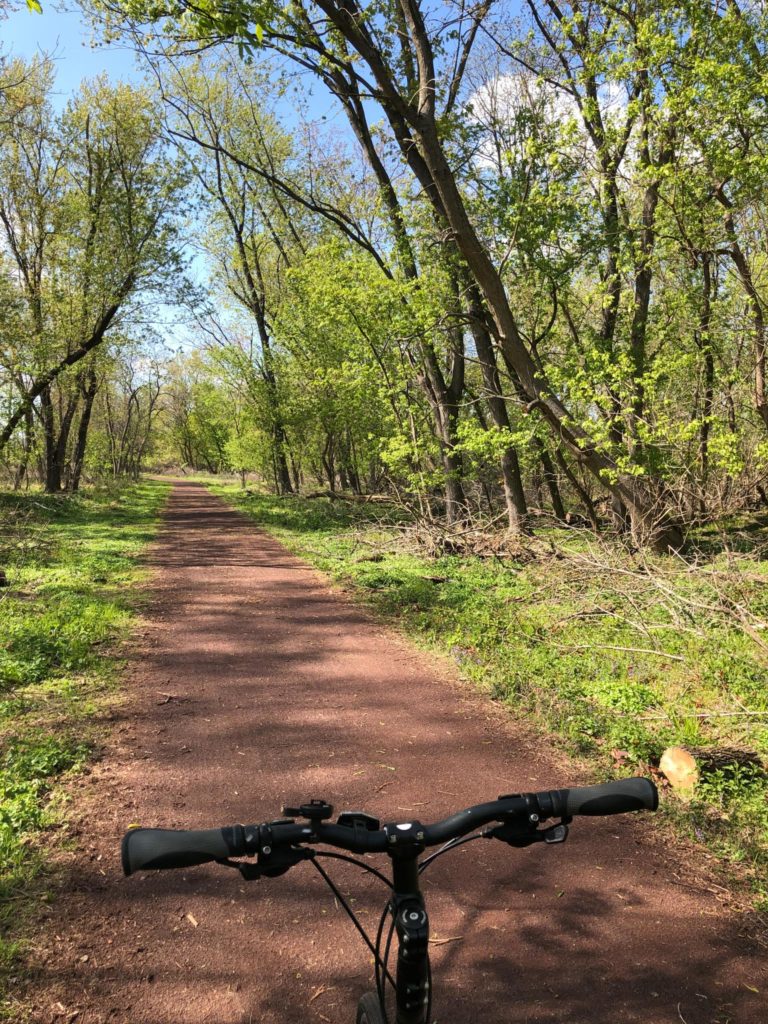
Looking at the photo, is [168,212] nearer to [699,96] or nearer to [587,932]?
[699,96]

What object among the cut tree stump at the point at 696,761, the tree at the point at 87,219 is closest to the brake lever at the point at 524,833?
the cut tree stump at the point at 696,761

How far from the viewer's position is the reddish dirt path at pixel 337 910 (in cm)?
268

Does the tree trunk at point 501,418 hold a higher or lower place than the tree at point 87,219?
lower

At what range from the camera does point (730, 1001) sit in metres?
2.70

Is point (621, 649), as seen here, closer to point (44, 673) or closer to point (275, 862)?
point (44, 673)

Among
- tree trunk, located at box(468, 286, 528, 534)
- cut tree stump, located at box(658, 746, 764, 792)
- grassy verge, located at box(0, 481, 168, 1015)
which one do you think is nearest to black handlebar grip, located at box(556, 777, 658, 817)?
grassy verge, located at box(0, 481, 168, 1015)

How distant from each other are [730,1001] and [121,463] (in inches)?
2116

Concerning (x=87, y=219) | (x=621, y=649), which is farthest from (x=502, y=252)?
(x=87, y=219)

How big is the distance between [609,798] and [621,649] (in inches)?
222

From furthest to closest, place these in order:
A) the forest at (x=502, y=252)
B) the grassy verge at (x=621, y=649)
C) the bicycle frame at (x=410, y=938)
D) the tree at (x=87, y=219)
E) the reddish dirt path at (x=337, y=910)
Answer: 1. the tree at (x=87, y=219)
2. the forest at (x=502, y=252)
3. the grassy verge at (x=621, y=649)
4. the reddish dirt path at (x=337, y=910)
5. the bicycle frame at (x=410, y=938)

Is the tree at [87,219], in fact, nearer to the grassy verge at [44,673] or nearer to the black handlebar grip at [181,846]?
the grassy verge at [44,673]

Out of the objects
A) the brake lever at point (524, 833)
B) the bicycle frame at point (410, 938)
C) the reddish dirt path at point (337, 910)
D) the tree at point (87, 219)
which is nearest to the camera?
the bicycle frame at point (410, 938)

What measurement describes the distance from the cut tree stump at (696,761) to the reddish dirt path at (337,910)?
55 cm

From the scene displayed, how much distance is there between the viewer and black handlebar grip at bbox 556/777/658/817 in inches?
62.0
